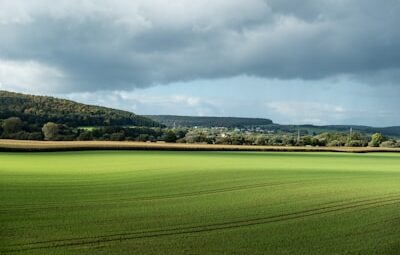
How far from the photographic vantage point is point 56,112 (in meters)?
146

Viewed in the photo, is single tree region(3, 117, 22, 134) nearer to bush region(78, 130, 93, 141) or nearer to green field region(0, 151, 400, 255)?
bush region(78, 130, 93, 141)

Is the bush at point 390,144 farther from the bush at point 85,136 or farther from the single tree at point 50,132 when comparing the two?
the single tree at point 50,132

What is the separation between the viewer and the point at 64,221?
55.0 feet

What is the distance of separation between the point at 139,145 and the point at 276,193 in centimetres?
5265

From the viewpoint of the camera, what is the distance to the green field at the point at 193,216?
14.0 meters

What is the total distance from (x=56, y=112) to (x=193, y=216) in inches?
5222

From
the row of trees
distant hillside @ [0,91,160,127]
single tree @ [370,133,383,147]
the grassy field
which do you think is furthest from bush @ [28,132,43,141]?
single tree @ [370,133,383,147]

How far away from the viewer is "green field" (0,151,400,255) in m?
14.0

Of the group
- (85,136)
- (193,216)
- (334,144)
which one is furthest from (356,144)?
(193,216)

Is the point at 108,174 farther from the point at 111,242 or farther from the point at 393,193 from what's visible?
the point at 111,242

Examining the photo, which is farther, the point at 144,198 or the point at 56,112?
the point at 56,112

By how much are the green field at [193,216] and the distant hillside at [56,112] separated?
97537 mm

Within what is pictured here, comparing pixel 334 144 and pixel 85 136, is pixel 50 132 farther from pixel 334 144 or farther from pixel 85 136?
pixel 334 144

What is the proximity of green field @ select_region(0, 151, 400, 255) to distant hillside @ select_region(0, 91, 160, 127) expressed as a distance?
97.5 metres
